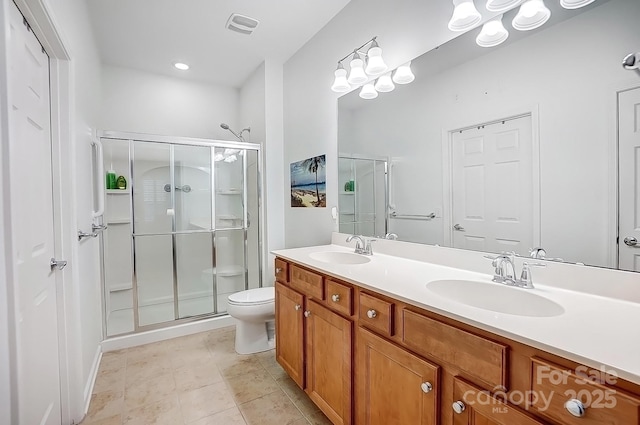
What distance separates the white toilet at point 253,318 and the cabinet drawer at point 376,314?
1233 mm

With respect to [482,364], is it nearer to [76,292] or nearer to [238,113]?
[76,292]

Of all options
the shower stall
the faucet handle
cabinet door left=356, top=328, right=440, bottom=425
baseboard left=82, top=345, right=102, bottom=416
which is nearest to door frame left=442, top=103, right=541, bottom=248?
the faucet handle

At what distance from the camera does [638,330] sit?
0.77 m

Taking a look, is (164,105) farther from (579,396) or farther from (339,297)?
(579,396)

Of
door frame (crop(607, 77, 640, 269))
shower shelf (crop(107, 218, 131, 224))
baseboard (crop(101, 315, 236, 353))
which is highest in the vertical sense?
door frame (crop(607, 77, 640, 269))

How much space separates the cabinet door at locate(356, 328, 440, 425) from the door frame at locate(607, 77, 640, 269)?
0.77m

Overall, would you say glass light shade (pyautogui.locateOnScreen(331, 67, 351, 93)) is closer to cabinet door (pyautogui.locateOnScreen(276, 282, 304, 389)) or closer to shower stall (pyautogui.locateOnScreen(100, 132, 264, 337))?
shower stall (pyautogui.locateOnScreen(100, 132, 264, 337))

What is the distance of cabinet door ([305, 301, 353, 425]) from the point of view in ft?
4.52

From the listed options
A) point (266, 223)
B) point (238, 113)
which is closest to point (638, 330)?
point (266, 223)

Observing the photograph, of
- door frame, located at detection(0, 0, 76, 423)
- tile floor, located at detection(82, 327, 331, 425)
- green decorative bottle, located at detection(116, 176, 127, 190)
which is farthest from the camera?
green decorative bottle, located at detection(116, 176, 127, 190)

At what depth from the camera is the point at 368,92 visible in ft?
6.81

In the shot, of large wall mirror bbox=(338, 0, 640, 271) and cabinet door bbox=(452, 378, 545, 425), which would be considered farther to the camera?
large wall mirror bbox=(338, 0, 640, 271)

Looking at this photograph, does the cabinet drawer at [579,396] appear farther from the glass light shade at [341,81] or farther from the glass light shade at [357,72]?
the glass light shade at [341,81]

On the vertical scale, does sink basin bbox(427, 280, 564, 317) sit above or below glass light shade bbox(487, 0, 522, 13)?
below
